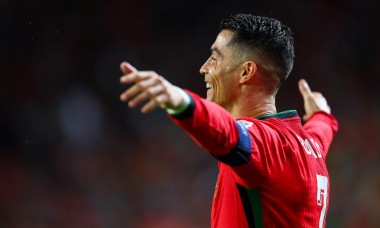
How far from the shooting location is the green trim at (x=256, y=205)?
133 cm

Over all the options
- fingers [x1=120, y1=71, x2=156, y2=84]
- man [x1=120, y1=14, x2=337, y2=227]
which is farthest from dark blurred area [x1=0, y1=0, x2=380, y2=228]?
fingers [x1=120, y1=71, x2=156, y2=84]

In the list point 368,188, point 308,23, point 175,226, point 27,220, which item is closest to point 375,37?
point 308,23

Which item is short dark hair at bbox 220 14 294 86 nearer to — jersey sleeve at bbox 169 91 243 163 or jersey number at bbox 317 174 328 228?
jersey number at bbox 317 174 328 228

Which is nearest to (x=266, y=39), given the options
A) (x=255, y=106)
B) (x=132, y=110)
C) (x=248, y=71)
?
(x=248, y=71)

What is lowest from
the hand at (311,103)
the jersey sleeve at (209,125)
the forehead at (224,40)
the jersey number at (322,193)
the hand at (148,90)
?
the jersey number at (322,193)

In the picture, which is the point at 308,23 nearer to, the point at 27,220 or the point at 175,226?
the point at 175,226

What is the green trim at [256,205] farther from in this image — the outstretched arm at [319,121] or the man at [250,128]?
the outstretched arm at [319,121]

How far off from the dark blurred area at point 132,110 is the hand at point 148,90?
380cm

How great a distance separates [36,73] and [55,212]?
5.07 feet

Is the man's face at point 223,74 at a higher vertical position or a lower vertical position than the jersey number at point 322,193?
higher

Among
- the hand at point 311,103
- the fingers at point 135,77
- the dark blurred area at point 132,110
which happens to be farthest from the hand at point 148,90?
the dark blurred area at point 132,110

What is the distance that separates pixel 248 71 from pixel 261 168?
514mm

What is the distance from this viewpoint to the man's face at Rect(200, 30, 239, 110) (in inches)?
64.7

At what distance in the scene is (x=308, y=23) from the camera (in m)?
4.85
